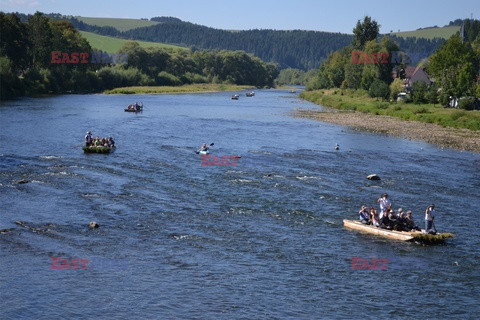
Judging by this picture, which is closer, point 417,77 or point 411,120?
point 411,120

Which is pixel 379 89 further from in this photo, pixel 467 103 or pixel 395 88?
pixel 467 103

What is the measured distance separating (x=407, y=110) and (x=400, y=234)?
7869cm

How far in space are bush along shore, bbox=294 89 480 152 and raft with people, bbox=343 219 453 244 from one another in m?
39.9

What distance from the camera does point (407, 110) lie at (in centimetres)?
11319

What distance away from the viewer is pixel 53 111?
341 feet

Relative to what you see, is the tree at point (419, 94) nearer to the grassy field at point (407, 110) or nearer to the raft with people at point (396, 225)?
the grassy field at point (407, 110)

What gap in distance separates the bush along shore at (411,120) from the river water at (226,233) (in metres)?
10.8

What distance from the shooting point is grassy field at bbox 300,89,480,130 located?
96.4 m

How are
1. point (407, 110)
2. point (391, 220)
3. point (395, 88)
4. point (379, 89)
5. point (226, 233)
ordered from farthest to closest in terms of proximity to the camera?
point (395, 88) → point (379, 89) → point (407, 110) → point (391, 220) → point (226, 233)

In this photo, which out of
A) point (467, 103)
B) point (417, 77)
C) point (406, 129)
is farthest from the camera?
point (417, 77)

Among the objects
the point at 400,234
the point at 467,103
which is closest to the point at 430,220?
the point at 400,234

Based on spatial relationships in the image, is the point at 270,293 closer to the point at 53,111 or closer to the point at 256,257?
the point at 256,257

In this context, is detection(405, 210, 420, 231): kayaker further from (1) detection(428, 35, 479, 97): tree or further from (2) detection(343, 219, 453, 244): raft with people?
(1) detection(428, 35, 479, 97): tree

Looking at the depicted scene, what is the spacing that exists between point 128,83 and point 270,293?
520 feet
